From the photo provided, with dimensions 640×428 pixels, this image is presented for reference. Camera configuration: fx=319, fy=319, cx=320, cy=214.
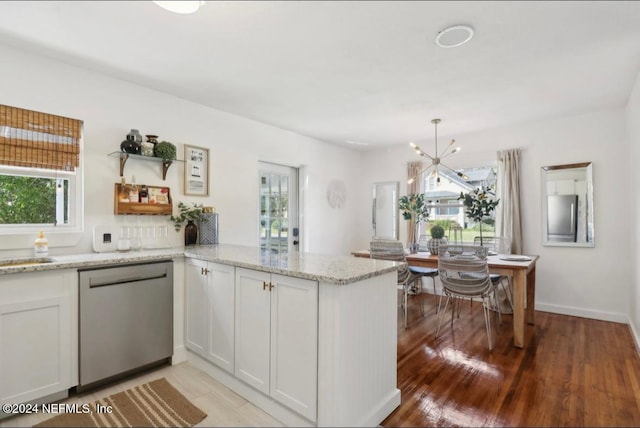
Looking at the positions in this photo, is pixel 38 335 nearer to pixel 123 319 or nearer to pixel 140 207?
pixel 123 319

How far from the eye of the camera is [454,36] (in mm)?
2156

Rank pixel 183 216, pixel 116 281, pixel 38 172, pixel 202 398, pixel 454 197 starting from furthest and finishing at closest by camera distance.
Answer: pixel 454 197 → pixel 183 216 → pixel 38 172 → pixel 116 281 → pixel 202 398

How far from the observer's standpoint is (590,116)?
3.80m

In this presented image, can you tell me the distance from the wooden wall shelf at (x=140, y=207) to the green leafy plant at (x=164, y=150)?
326mm

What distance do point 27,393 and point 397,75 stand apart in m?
3.47

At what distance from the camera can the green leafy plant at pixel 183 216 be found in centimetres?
322

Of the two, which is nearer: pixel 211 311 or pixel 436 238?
pixel 211 311

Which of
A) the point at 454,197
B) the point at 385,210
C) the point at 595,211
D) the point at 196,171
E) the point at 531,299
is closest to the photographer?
the point at 196,171

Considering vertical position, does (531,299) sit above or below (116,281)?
below

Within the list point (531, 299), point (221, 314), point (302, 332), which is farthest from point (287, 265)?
point (531, 299)

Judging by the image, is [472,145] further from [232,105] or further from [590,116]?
[232,105]

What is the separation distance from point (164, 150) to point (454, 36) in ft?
8.46

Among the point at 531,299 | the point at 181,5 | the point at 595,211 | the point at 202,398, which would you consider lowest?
the point at 202,398

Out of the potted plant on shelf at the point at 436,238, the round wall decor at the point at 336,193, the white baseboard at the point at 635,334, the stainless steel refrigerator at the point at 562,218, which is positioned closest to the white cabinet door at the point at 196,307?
the potted plant on shelf at the point at 436,238
